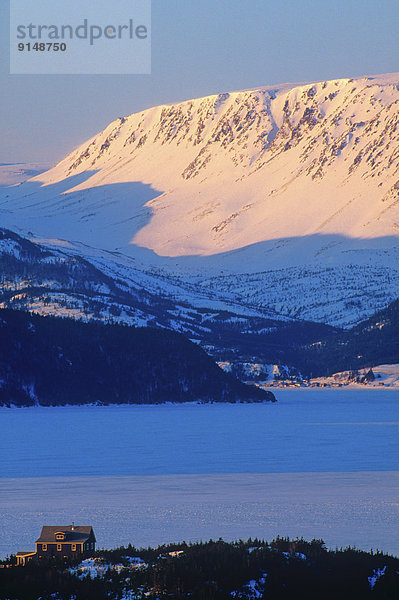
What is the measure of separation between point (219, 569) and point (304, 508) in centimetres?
2947

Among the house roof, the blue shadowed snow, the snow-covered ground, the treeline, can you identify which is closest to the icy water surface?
the snow-covered ground

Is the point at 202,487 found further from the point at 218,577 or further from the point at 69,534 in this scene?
the point at 218,577

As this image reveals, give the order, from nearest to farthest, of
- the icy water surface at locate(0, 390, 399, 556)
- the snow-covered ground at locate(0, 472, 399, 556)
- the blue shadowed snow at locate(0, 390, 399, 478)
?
the snow-covered ground at locate(0, 472, 399, 556)
the icy water surface at locate(0, 390, 399, 556)
the blue shadowed snow at locate(0, 390, 399, 478)

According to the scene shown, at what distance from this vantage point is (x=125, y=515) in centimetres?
8331

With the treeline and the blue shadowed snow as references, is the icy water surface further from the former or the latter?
the treeline

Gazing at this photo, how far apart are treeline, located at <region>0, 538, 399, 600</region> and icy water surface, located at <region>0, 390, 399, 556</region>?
8.48 meters

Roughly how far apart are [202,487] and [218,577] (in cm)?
4575

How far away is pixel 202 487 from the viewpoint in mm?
102938

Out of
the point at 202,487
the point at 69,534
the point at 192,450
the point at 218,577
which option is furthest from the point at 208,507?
the point at 192,450

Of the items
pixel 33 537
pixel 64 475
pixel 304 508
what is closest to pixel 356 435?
pixel 64 475

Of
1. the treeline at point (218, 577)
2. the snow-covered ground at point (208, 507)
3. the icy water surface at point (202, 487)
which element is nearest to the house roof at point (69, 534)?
the treeline at point (218, 577)

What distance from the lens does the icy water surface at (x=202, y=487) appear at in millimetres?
76188

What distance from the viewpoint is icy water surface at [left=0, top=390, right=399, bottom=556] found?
76.2 meters

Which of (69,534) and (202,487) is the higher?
(69,534)
